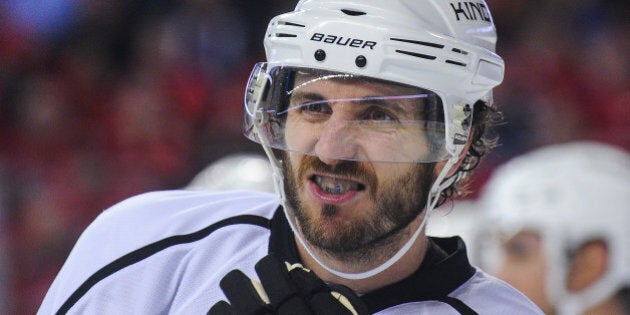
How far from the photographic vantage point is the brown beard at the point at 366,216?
6.37 ft

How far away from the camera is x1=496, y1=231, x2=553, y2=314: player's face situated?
299 cm

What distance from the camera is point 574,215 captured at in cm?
300

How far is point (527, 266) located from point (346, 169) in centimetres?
127

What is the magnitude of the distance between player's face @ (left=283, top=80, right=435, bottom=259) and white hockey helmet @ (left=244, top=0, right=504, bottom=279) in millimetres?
16

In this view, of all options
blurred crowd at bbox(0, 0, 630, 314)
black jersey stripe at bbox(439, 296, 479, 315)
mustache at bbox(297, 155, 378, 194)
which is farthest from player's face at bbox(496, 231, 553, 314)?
blurred crowd at bbox(0, 0, 630, 314)

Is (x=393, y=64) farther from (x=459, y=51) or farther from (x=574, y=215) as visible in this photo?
(x=574, y=215)

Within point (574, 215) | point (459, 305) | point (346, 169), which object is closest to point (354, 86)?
point (346, 169)

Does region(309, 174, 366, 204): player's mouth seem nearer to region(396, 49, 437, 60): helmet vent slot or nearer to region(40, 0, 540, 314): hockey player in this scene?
region(40, 0, 540, 314): hockey player

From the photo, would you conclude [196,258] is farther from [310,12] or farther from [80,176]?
[80,176]

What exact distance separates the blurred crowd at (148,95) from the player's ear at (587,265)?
213 centimetres

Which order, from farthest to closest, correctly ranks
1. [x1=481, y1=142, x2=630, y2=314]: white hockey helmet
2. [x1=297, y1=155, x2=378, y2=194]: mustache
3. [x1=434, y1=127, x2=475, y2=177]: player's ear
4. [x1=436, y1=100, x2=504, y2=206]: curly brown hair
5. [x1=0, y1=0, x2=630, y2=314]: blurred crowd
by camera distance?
[x1=0, y1=0, x2=630, y2=314]: blurred crowd → [x1=481, y1=142, x2=630, y2=314]: white hockey helmet → [x1=436, y1=100, x2=504, y2=206]: curly brown hair → [x1=434, y1=127, x2=475, y2=177]: player's ear → [x1=297, y1=155, x2=378, y2=194]: mustache

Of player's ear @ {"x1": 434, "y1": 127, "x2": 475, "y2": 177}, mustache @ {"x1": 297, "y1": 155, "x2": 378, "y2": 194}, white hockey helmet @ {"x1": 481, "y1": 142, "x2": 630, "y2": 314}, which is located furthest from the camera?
white hockey helmet @ {"x1": 481, "y1": 142, "x2": 630, "y2": 314}

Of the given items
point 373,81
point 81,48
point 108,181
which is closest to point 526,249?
point 373,81

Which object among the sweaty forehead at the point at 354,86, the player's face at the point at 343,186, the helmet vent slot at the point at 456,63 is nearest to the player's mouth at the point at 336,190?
the player's face at the point at 343,186
